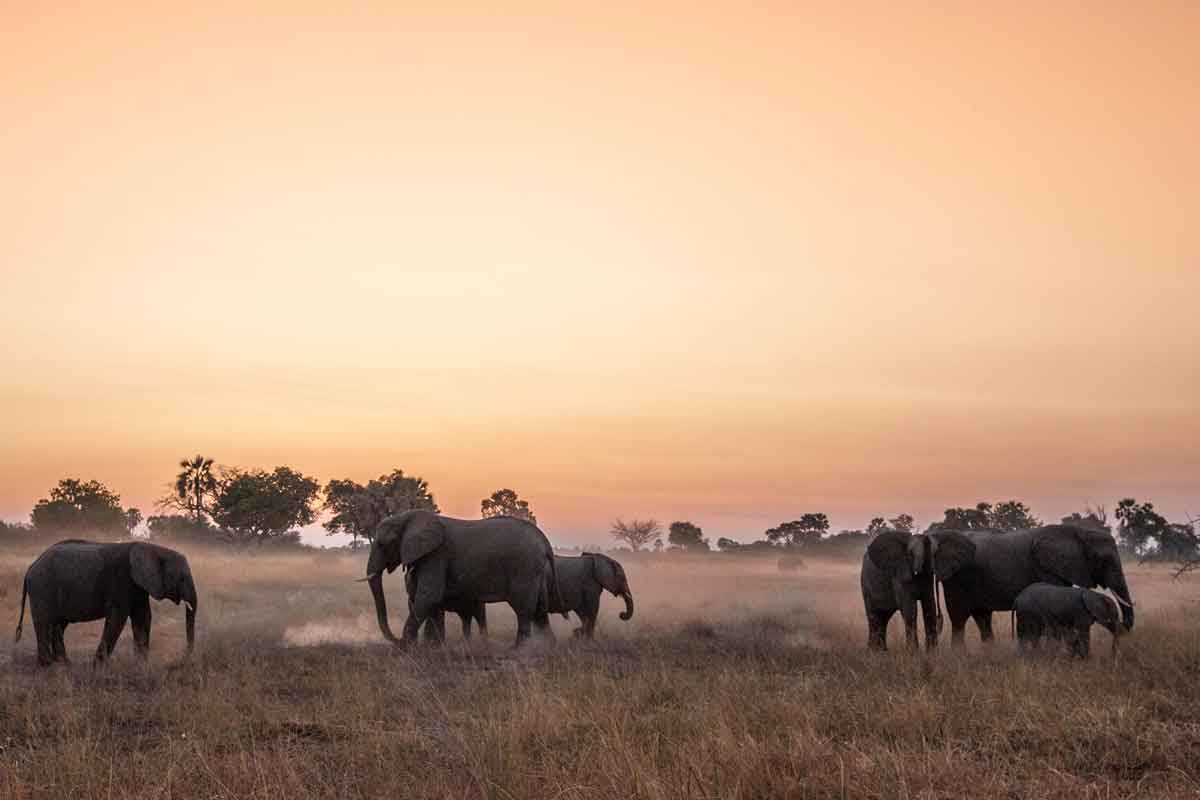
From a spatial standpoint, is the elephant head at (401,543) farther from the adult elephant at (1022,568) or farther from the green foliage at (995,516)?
the green foliage at (995,516)

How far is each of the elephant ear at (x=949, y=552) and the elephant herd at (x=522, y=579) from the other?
0.02 m

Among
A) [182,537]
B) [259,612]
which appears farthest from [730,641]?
[182,537]

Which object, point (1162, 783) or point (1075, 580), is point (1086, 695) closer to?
point (1162, 783)

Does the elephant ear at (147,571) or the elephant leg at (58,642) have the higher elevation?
the elephant ear at (147,571)

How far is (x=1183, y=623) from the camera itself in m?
23.5

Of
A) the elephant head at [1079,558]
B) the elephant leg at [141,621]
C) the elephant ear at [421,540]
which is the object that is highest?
the elephant ear at [421,540]

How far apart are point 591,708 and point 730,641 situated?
419 inches

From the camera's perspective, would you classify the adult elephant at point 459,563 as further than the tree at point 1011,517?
No

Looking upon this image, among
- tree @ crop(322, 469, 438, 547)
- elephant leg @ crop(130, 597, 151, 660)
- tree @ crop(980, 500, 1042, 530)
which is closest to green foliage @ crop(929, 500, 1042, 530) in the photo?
tree @ crop(980, 500, 1042, 530)

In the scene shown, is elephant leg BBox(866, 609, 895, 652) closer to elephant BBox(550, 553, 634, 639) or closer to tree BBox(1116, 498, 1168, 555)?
elephant BBox(550, 553, 634, 639)

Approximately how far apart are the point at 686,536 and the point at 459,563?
89.1 meters

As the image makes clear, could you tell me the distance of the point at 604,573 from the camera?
24641 mm

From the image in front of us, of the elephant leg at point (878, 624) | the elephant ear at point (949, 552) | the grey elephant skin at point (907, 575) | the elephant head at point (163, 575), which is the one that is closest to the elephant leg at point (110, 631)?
the elephant head at point (163, 575)

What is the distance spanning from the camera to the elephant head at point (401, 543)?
2069cm
